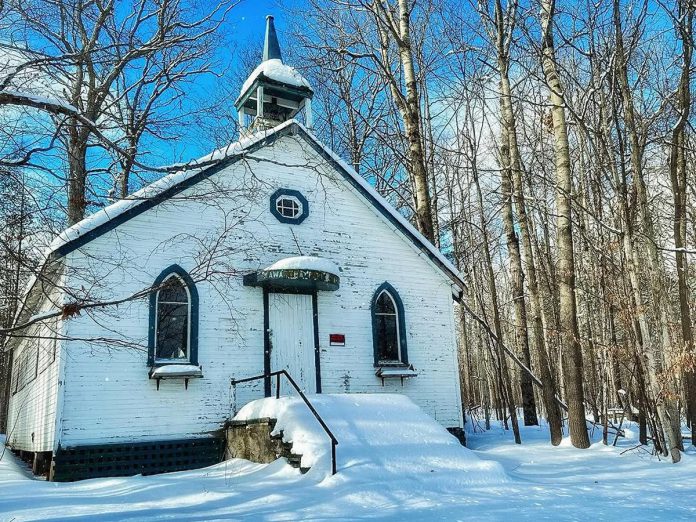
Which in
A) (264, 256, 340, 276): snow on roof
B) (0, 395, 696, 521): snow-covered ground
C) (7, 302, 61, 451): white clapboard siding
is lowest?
(0, 395, 696, 521): snow-covered ground

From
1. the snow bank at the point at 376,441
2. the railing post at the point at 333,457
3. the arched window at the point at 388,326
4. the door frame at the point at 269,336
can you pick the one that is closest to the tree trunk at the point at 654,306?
the snow bank at the point at 376,441

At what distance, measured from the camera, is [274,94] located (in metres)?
15.3

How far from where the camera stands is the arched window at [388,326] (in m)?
13.4

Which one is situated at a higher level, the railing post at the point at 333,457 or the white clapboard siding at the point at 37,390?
the white clapboard siding at the point at 37,390

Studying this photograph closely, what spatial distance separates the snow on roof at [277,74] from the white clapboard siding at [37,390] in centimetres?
739

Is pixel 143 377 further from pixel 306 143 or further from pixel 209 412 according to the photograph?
pixel 306 143

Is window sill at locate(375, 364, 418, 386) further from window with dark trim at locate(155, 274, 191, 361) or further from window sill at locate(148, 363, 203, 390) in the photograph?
window with dark trim at locate(155, 274, 191, 361)

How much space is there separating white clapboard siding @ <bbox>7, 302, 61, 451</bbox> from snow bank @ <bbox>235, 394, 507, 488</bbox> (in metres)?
3.60

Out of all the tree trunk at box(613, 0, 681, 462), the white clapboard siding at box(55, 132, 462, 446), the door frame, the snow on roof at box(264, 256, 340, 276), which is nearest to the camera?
the tree trunk at box(613, 0, 681, 462)

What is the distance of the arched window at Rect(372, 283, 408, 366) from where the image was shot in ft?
44.0

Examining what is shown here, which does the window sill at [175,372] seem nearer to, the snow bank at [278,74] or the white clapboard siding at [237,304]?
the white clapboard siding at [237,304]

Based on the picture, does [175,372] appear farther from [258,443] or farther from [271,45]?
[271,45]

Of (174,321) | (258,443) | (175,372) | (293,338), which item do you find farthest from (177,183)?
(258,443)

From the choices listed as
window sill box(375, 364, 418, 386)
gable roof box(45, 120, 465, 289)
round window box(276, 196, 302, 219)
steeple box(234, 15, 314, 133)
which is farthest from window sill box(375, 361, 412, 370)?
steeple box(234, 15, 314, 133)
